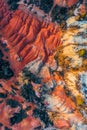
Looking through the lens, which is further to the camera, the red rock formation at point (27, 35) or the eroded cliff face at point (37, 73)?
the red rock formation at point (27, 35)

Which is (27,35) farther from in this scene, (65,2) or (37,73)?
(65,2)

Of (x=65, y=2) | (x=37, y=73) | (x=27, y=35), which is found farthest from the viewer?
(x=65, y=2)

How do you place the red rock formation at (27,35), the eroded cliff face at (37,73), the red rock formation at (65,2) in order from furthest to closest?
1. the red rock formation at (65,2)
2. the red rock formation at (27,35)
3. the eroded cliff face at (37,73)

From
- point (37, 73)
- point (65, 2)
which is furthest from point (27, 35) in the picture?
point (65, 2)

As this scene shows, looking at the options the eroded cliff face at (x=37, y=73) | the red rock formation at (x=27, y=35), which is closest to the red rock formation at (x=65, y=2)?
the eroded cliff face at (x=37, y=73)

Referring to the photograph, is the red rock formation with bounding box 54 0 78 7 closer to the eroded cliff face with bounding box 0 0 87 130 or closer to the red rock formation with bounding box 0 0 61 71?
the eroded cliff face with bounding box 0 0 87 130

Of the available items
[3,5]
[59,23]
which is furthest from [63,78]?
[3,5]

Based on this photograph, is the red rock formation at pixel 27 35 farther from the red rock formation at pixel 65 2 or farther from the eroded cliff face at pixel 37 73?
the red rock formation at pixel 65 2

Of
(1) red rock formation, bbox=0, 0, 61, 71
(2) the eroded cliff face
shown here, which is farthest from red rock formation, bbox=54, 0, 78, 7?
(1) red rock formation, bbox=0, 0, 61, 71

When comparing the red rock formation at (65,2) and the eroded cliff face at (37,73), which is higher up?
the red rock formation at (65,2)
